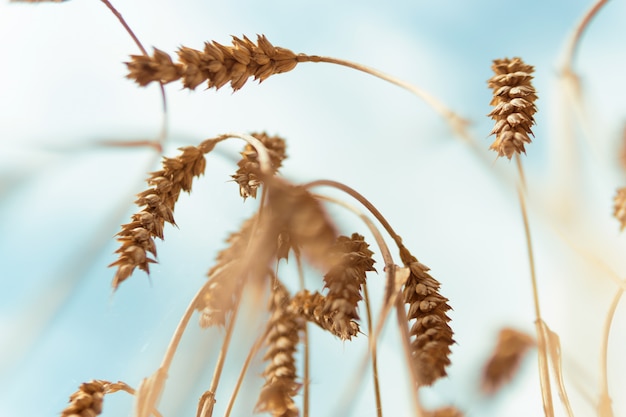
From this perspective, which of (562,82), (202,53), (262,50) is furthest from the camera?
(562,82)

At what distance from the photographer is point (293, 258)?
1.10 m

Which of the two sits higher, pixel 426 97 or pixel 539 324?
pixel 426 97

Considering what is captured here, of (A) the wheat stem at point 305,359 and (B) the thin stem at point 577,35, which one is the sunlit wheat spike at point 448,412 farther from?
(B) the thin stem at point 577,35

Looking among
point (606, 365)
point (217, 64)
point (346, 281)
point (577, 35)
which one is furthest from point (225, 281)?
point (577, 35)

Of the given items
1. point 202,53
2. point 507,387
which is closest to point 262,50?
point 202,53

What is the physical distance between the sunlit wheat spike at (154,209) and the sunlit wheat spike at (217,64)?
0.46 feet

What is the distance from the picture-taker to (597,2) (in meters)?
1.11

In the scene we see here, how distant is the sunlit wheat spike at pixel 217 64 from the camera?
0.68 meters

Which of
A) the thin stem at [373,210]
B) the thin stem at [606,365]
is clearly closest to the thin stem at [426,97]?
the thin stem at [373,210]

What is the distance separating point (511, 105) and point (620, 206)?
0.75 feet

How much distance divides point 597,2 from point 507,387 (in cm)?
61

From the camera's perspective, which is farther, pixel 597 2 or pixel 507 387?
pixel 597 2

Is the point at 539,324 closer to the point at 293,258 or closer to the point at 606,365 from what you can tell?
the point at 606,365

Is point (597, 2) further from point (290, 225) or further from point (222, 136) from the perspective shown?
point (290, 225)
